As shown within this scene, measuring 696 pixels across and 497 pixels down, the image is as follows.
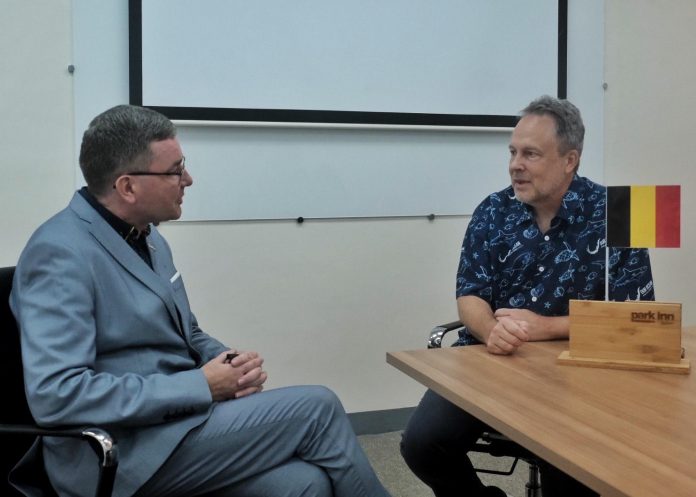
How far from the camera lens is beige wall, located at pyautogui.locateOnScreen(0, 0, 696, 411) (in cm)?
266

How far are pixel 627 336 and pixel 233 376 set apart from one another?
33.3 inches

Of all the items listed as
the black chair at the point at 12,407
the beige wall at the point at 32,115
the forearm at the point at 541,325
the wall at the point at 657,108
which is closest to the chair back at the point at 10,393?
the black chair at the point at 12,407

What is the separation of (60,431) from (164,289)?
39 centimetres

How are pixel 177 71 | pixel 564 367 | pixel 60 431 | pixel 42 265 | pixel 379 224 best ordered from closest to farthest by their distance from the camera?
pixel 60 431, pixel 42 265, pixel 564 367, pixel 177 71, pixel 379 224

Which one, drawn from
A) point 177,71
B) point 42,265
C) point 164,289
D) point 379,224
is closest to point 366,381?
point 379,224

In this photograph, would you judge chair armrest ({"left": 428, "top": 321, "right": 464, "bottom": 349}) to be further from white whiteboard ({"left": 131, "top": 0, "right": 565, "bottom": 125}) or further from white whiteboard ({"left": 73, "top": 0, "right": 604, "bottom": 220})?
white whiteboard ({"left": 131, "top": 0, "right": 565, "bottom": 125})

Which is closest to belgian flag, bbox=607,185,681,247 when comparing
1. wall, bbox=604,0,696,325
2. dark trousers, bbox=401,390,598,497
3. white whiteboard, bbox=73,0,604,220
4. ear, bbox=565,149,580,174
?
ear, bbox=565,149,580,174

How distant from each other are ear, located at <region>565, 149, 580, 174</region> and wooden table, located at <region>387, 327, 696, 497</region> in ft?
1.95

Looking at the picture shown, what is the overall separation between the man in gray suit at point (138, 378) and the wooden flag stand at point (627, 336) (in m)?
0.54

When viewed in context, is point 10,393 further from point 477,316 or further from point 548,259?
point 548,259

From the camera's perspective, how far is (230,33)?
283cm

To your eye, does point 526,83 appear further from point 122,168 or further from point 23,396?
point 23,396

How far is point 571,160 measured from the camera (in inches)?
82.7

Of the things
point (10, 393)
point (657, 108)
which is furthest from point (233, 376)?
point (657, 108)
